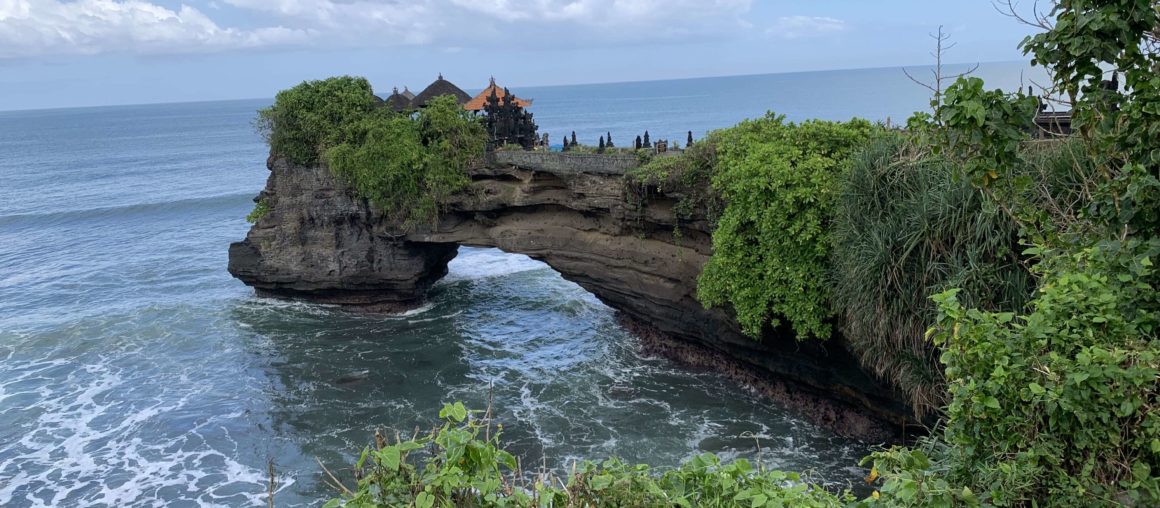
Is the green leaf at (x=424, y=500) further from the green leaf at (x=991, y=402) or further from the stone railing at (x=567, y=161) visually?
the stone railing at (x=567, y=161)

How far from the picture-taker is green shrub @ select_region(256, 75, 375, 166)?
22594mm

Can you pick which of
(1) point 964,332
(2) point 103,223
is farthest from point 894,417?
(2) point 103,223

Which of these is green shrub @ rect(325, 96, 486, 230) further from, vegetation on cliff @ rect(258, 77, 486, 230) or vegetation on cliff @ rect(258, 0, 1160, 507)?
vegetation on cliff @ rect(258, 0, 1160, 507)

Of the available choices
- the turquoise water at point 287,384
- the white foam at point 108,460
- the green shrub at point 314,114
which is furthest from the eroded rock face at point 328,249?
the white foam at point 108,460

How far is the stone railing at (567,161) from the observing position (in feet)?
60.2

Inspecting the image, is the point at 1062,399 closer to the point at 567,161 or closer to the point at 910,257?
the point at 910,257

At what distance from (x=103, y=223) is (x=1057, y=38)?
149 ft

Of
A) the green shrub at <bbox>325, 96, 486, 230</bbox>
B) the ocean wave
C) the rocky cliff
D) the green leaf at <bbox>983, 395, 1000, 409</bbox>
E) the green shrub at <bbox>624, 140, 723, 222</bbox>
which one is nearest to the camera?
the green leaf at <bbox>983, 395, 1000, 409</bbox>

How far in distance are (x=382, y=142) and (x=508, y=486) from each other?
18.2m

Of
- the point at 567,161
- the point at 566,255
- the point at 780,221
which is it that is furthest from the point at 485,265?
the point at 780,221

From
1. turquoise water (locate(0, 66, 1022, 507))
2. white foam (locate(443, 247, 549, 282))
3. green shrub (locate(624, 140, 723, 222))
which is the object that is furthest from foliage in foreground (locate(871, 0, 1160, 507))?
white foam (locate(443, 247, 549, 282))

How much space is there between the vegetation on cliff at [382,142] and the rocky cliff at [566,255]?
580 mm

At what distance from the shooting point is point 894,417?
47.2ft

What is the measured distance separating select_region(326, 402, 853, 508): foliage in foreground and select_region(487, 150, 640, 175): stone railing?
1353cm
